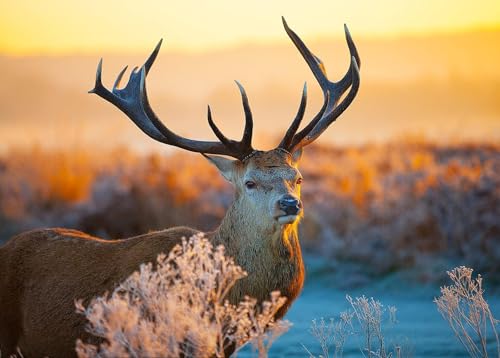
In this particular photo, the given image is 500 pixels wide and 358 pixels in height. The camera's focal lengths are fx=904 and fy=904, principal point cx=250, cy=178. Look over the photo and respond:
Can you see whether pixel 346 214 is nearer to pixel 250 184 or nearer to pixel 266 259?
pixel 250 184

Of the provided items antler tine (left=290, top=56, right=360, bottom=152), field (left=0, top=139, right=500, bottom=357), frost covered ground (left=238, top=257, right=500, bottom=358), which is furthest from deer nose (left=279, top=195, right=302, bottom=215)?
field (left=0, top=139, right=500, bottom=357)

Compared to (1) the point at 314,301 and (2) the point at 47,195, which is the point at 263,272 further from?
(2) the point at 47,195

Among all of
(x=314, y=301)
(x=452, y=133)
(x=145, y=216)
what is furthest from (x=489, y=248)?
(x=452, y=133)

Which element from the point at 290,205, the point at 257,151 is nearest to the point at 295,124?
the point at 257,151

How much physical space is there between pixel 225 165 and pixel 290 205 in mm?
1107

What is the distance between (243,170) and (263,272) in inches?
37.9

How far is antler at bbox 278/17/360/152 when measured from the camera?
766 centimetres

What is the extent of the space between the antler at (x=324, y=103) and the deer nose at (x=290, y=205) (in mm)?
836

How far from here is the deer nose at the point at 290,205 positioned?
684 cm

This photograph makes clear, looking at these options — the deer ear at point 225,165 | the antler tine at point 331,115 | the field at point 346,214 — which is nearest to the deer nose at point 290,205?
the deer ear at point 225,165

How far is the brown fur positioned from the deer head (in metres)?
0.01

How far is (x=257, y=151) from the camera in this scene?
761 cm

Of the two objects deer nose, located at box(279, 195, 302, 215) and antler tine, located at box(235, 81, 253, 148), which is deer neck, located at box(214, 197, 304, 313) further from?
antler tine, located at box(235, 81, 253, 148)

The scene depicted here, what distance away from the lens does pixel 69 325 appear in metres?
7.29
